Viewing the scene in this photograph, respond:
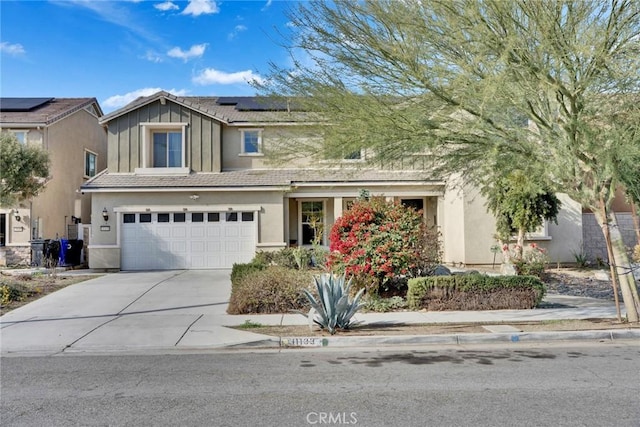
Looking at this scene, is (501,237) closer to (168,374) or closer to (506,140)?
(506,140)

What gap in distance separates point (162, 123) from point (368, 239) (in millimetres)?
12151

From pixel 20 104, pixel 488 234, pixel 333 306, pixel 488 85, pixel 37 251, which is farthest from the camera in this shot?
pixel 20 104

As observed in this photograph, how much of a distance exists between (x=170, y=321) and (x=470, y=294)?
660 centimetres

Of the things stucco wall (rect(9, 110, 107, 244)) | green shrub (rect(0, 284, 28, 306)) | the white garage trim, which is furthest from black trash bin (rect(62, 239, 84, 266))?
green shrub (rect(0, 284, 28, 306))

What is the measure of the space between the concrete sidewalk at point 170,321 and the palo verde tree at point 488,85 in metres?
2.25

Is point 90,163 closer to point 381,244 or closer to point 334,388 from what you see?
point 381,244

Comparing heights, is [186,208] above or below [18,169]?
below

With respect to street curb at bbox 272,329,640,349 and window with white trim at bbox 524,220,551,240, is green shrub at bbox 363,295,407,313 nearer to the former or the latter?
street curb at bbox 272,329,640,349

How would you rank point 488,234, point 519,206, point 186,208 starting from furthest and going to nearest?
point 186,208, point 488,234, point 519,206

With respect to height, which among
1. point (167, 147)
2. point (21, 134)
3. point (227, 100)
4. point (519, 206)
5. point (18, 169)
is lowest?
point (519, 206)

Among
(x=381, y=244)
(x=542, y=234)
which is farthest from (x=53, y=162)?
(x=542, y=234)

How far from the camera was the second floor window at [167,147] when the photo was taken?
20156 millimetres

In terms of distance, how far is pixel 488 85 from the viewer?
7473 mm

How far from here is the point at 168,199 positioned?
18.7 metres
